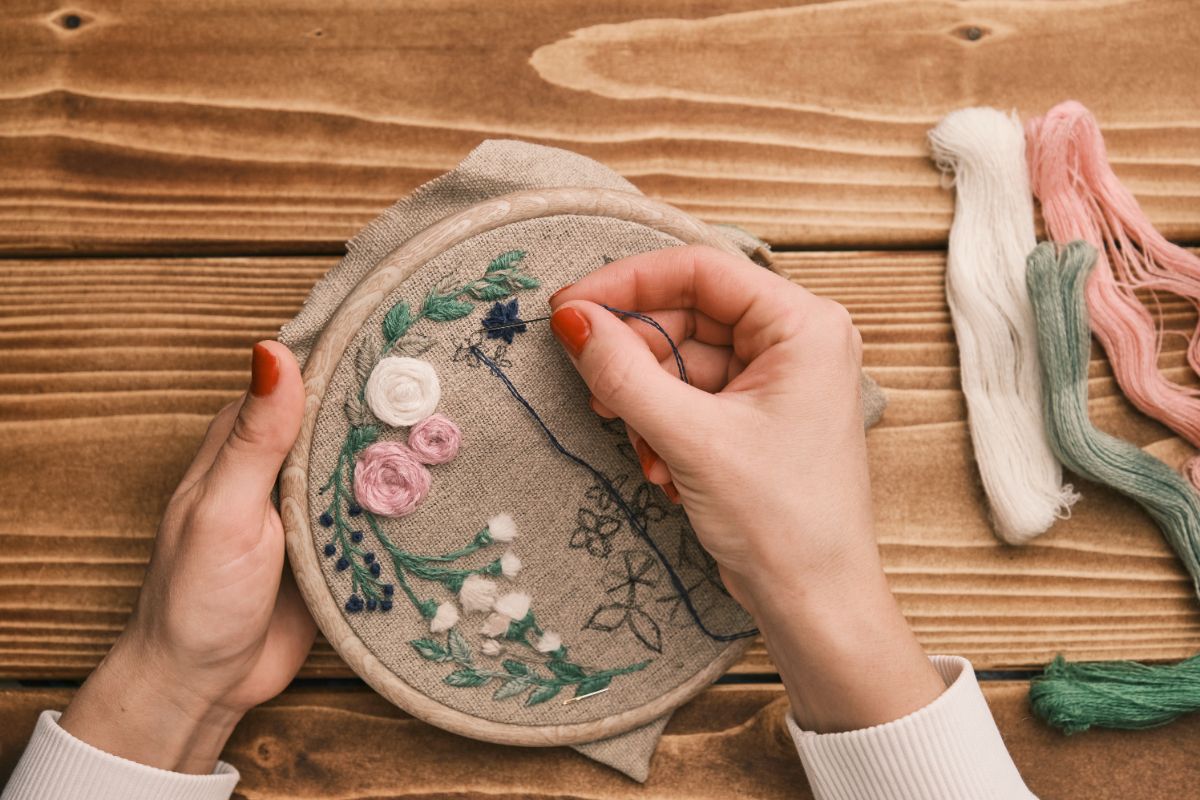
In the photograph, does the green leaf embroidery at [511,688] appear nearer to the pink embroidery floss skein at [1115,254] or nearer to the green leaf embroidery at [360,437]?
the green leaf embroidery at [360,437]

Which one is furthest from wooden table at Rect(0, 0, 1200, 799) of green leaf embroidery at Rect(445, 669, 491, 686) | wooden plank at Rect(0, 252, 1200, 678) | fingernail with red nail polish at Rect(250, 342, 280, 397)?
fingernail with red nail polish at Rect(250, 342, 280, 397)

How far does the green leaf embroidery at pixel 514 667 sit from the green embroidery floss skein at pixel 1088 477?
1.52 ft

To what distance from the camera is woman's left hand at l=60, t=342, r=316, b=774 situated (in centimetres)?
65

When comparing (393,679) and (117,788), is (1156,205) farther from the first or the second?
(117,788)

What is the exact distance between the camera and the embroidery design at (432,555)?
0.67m

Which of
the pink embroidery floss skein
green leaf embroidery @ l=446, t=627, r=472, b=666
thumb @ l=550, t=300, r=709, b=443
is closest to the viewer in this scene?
thumb @ l=550, t=300, r=709, b=443

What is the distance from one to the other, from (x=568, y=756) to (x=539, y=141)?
1.89 feet

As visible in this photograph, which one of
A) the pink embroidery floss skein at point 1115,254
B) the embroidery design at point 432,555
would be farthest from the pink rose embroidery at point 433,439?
the pink embroidery floss skein at point 1115,254

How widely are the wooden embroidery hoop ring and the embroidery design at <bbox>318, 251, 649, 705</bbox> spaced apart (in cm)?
2

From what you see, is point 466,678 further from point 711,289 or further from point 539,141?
point 539,141

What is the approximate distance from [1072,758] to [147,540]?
87 cm

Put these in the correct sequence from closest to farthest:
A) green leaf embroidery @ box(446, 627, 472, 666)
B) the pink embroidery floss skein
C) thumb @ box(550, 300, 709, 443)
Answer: thumb @ box(550, 300, 709, 443), green leaf embroidery @ box(446, 627, 472, 666), the pink embroidery floss skein

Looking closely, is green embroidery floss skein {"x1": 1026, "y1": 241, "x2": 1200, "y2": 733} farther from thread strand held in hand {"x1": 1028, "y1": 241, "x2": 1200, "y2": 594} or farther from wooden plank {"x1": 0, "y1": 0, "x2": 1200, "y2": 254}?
wooden plank {"x1": 0, "y1": 0, "x2": 1200, "y2": 254}

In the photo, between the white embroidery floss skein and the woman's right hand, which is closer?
the woman's right hand
